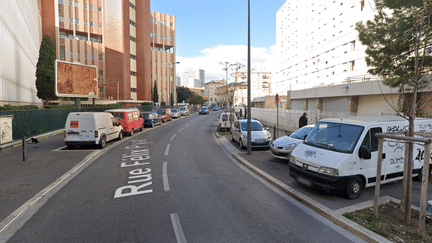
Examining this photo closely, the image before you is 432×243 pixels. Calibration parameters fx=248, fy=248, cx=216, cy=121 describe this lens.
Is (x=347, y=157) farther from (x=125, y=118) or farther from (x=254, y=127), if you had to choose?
(x=125, y=118)

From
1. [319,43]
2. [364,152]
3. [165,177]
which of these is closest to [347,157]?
[364,152]

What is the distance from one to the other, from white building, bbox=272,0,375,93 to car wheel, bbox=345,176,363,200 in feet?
71.0

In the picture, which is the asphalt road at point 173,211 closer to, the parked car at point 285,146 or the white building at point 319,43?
the parked car at point 285,146

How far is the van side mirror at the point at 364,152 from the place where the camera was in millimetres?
5742

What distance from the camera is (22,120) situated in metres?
14.6

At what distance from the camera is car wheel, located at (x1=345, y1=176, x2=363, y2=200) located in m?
5.88

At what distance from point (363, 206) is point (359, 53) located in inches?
1381

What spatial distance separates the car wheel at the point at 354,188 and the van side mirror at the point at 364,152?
0.56 metres

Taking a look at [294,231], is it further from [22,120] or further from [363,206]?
[22,120]

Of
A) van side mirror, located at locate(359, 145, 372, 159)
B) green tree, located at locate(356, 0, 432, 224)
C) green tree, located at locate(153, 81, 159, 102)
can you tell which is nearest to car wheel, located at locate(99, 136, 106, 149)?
van side mirror, located at locate(359, 145, 372, 159)

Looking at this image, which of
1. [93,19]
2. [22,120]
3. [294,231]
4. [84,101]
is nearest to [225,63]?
[22,120]

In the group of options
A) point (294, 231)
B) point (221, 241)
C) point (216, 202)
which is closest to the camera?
point (221, 241)

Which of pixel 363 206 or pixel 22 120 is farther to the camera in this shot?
pixel 22 120

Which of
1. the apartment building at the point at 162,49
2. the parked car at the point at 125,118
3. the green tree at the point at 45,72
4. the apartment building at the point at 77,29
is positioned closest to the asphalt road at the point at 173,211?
the parked car at the point at 125,118
